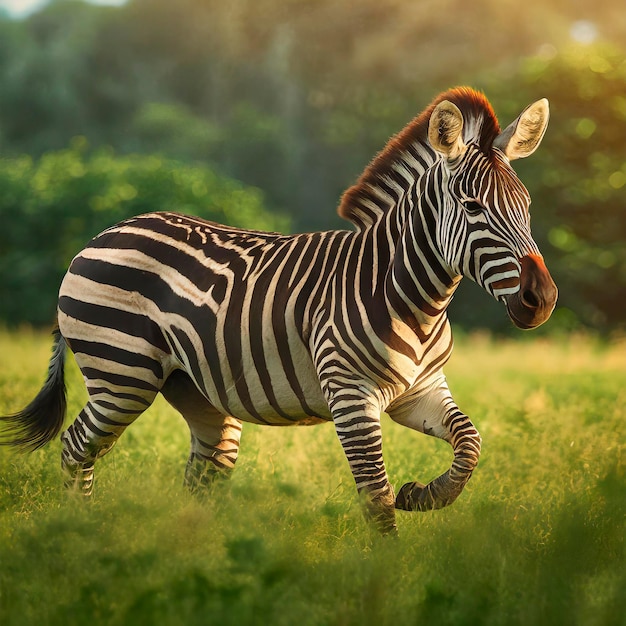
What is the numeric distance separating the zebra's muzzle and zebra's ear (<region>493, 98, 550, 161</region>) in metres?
0.72

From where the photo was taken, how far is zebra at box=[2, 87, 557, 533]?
4.58 m

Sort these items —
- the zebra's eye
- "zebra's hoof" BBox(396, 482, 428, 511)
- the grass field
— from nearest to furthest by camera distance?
the grass field
the zebra's eye
"zebra's hoof" BBox(396, 482, 428, 511)

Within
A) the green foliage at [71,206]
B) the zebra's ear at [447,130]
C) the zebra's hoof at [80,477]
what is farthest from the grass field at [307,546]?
the green foliage at [71,206]

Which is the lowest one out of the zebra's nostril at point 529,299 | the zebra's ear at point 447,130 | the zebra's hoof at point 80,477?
the zebra's hoof at point 80,477

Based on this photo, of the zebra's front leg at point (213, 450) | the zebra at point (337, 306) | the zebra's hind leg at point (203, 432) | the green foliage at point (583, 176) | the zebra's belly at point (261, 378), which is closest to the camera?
the zebra at point (337, 306)

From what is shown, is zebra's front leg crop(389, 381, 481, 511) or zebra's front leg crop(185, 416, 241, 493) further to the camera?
zebra's front leg crop(185, 416, 241, 493)

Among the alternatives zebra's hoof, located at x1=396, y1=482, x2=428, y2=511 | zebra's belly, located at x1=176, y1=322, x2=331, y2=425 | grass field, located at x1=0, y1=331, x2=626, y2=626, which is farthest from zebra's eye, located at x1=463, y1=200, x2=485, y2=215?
grass field, located at x1=0, y1=331, x2=626, y2=626

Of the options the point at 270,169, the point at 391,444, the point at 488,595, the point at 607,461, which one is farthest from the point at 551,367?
the point at 270,169

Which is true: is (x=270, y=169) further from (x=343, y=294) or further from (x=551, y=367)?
(x=343, y=294)

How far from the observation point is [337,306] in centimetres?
488

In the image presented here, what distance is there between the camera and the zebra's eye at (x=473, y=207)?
447cm

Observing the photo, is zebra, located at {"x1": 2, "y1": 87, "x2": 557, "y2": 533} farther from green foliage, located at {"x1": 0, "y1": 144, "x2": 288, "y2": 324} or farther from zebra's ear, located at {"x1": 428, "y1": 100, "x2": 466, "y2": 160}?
green foliage, located at {"x1": 0, "y1": 144, "x2": 288, "y2": 324}

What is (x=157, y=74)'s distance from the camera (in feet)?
135

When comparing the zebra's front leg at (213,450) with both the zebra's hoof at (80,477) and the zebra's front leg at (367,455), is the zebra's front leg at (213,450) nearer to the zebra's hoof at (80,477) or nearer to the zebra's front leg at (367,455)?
the zebra's hoof at (80,477)
